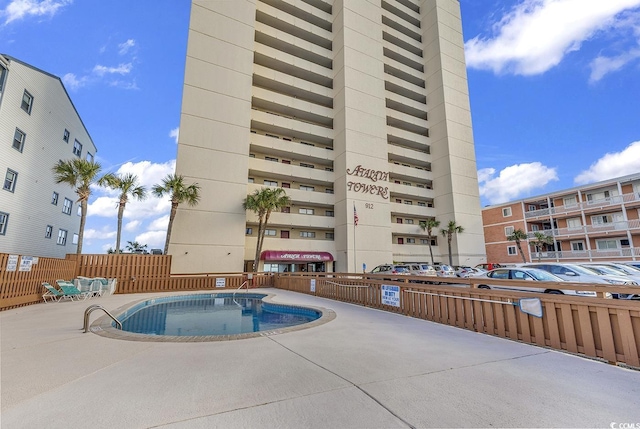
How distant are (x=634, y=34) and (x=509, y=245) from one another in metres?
26.5

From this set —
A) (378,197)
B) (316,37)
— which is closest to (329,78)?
(316,37)

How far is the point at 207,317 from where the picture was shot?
35.8 feet

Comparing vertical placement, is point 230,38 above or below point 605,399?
above

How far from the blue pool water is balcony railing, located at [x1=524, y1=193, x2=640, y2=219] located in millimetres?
35877

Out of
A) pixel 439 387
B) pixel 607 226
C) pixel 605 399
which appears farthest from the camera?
pixel 607 226

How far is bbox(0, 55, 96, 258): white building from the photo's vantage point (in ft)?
55.7

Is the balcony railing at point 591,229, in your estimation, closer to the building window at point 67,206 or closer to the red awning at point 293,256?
the red awning at point 293,256

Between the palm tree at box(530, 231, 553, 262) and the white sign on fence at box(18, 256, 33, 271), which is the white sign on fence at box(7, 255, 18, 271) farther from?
the palm tree at box(530, 231, 553, 262)

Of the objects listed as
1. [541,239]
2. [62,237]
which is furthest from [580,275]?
[62,237]

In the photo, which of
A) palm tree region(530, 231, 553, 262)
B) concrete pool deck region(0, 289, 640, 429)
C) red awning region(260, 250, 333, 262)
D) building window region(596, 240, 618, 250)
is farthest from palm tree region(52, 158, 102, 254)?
building window region(596, 240, 618, 250)

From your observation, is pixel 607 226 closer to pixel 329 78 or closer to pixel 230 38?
pixel 329 78

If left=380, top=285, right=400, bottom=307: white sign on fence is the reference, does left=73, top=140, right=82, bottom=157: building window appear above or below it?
above

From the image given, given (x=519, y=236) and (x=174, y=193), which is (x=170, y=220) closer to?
(x=174, y=193)

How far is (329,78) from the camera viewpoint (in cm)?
3334
